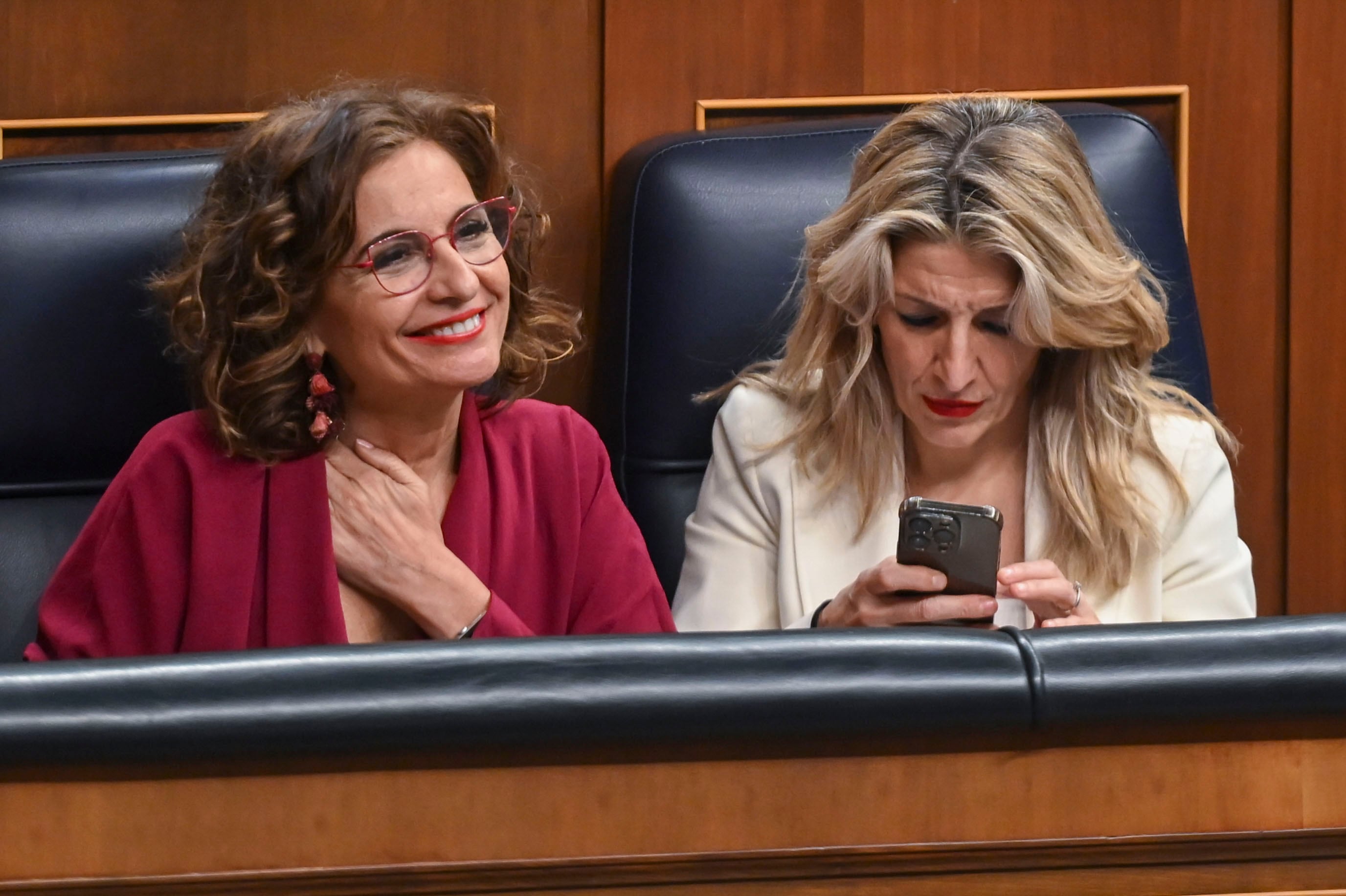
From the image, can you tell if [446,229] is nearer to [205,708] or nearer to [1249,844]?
[205,708]

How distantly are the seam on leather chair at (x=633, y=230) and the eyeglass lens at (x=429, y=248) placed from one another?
0.33 meters

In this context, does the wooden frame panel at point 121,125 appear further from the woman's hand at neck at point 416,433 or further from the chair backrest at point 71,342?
the woman's hand at neck at point 416,433

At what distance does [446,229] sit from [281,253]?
6.3 inches

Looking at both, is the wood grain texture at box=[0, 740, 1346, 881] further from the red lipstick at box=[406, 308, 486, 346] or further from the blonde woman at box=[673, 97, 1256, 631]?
the red lipstick at box=[406, 308, 486, 346]

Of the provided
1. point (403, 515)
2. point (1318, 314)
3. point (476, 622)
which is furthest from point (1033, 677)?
point (1318, 314)

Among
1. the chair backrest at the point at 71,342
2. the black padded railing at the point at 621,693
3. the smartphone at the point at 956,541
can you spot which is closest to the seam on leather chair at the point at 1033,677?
the black padded railing at the point at 621,693

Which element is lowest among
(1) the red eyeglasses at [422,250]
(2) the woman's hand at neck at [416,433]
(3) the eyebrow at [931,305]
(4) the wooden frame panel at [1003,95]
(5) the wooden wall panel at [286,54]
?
(2) the woman's hand at neck at [416,433]

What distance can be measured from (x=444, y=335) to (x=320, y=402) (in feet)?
0.53

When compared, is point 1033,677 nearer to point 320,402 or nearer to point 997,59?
point 320,402

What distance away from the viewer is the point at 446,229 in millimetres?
1399

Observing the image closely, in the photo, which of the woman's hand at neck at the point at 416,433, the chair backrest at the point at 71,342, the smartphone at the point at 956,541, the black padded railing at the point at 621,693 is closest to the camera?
the black padded railing at the point at 621,693

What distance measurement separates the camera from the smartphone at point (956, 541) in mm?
1252

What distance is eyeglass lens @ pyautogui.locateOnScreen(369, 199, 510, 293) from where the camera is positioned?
138cm

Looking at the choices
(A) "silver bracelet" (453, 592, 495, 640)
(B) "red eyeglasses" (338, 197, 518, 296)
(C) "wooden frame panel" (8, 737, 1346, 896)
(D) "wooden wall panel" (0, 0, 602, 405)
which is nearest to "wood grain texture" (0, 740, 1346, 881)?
(C) "wooden frame panel" (8, 737, 1346, 896)
